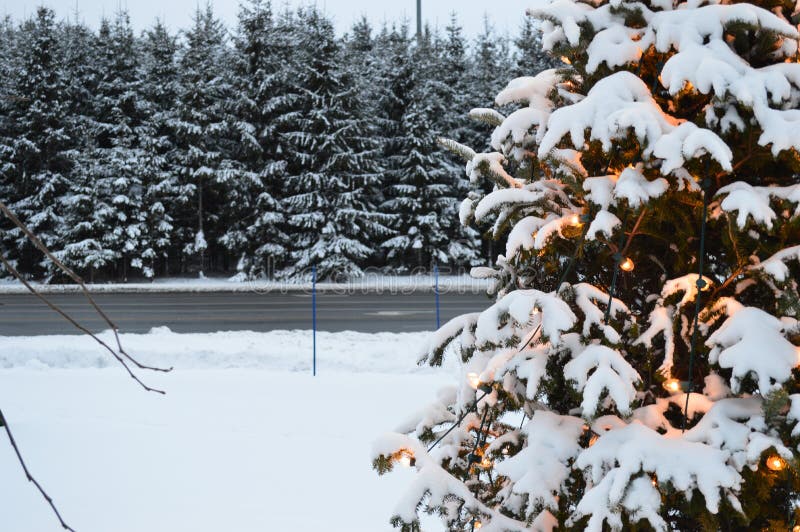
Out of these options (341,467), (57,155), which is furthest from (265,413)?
(57,155)

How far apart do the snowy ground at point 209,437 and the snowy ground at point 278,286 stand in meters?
13.4

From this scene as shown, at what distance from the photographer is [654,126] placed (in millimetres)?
1854

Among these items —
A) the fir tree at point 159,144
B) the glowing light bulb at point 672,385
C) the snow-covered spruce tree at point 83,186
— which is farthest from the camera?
the fir tree at point 159,144

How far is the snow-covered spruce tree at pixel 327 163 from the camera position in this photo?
83.6 feet

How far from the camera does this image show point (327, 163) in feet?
84.3

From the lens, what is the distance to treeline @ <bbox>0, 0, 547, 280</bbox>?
2580 cm

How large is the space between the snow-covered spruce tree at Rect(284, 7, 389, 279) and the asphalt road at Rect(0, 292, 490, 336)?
423cm

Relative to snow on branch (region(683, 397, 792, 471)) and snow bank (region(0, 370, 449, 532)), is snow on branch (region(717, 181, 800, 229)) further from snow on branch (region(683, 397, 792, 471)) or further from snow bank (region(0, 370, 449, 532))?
snow bank (region(0, 370, 449, 532))

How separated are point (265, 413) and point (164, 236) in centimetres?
2252

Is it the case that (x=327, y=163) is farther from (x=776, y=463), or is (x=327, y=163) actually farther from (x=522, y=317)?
(x=776, y=463)

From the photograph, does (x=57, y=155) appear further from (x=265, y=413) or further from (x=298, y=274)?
(x=265, y=413)

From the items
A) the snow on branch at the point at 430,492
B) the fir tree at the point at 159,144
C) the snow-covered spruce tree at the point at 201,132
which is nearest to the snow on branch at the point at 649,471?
the snow on branch at the point at 430,492

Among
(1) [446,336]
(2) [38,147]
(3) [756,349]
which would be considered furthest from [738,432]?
(2) [38,147]

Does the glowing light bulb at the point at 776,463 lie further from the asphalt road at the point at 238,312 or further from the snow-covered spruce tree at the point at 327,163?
the snow-covered spruce tree at the point at 327,163
